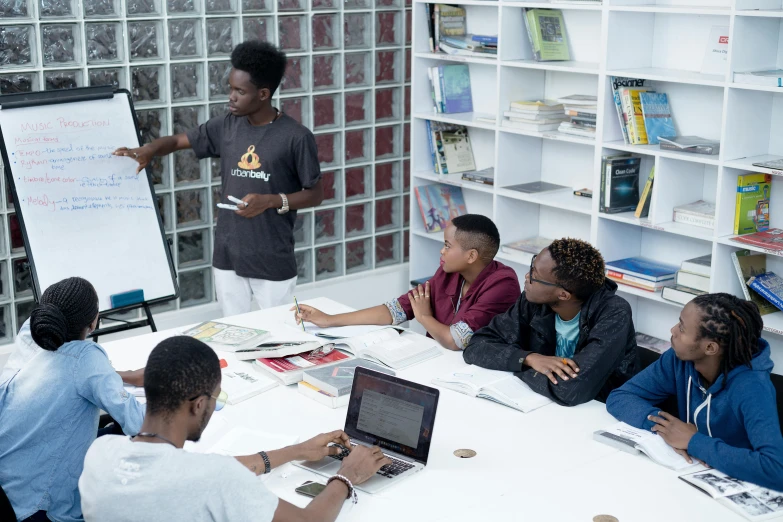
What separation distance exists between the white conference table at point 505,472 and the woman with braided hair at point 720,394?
11 centimetres

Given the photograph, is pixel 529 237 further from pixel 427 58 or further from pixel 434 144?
pixel 427 58

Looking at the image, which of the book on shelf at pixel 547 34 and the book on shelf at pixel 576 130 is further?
the book on shelf at pixel 547 34

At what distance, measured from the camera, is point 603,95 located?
401 cm

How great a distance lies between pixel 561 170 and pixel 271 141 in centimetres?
158

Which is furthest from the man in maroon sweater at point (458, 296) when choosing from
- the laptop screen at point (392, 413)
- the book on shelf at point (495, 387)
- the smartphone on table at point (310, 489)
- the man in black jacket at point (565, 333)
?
the smartphone on table at point (310, 489)

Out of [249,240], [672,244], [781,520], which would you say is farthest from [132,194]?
[781,520]

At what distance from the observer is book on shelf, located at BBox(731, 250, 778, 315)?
147 inches

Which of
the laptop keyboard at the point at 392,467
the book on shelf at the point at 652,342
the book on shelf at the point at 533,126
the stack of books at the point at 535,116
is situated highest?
the stack of books at the point at 535,116

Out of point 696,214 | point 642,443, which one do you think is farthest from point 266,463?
point 696,214

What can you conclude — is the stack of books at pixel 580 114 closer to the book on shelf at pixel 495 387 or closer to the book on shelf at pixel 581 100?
the book on shelf at pixel 581 100

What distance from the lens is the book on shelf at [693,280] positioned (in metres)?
3.85

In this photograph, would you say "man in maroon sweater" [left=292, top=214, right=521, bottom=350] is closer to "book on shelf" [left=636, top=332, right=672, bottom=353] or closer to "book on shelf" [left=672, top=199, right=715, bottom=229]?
"book on shelf" [left=672, top=199, right=715, bottom=229]

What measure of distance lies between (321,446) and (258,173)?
1.82 metres

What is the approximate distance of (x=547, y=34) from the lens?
172 inches
